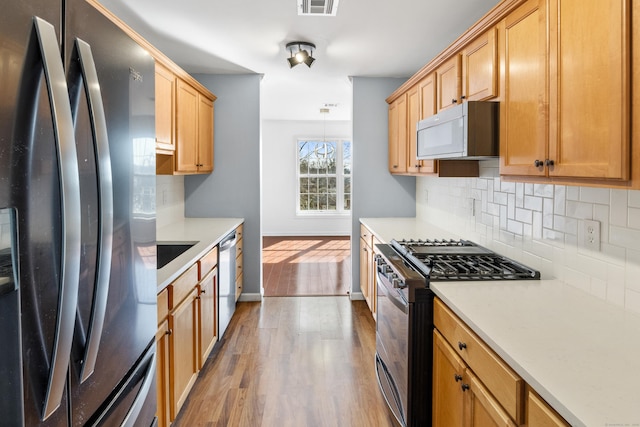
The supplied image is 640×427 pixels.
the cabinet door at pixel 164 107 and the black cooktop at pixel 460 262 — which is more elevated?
the cabinet door at pixel 164 107

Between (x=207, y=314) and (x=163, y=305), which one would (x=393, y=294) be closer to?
(x=163, y=305)

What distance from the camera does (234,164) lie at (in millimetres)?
4445

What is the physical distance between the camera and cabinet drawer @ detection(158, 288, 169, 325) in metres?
1.89

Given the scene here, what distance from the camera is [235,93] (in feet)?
14.4

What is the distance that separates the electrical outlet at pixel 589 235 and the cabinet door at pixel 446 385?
0.73 m

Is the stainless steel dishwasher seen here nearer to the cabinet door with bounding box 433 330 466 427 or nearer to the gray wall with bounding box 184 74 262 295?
the gray wall with bounding box 184 74 262 295

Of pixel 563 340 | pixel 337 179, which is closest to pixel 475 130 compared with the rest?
pixel 563 340

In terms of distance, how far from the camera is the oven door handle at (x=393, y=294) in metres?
2.04

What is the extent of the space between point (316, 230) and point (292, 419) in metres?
6.73

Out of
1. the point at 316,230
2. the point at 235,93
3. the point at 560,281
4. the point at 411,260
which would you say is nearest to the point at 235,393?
the point at 411,260

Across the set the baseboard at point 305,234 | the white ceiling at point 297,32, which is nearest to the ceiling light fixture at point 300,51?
the white ceiling at point 297,32

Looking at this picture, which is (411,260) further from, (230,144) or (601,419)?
(230,144)

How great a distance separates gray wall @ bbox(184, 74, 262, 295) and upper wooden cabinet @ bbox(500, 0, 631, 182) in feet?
9.56

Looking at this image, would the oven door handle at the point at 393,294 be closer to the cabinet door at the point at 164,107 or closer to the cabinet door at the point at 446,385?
the cabinet door at the point at 446,385
